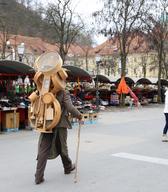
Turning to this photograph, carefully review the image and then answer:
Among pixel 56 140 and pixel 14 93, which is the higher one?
pixel 14 93

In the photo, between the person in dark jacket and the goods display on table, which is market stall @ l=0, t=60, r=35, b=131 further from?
the person in dark jacket

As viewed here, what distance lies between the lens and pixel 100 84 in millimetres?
37312

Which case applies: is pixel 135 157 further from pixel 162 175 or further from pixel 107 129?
pixel 107 129

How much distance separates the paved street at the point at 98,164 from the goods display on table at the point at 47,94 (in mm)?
1034

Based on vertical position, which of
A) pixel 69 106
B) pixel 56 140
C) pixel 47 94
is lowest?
pixel 56 140

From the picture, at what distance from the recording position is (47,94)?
773cm

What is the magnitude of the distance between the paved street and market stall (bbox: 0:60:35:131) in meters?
0.72

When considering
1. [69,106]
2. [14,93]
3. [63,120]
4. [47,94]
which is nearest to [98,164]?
[63,120]

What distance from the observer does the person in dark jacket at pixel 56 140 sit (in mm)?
7652

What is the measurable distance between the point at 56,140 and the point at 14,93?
1029 centimetres

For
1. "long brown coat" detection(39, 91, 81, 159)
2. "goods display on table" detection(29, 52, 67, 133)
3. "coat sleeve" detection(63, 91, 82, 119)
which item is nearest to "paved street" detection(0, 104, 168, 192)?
"long brown coat" detection(39, 91, 81, 159)

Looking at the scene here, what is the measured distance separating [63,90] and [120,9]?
88.7 feet

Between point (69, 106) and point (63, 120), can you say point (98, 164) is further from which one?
point (69, 106)

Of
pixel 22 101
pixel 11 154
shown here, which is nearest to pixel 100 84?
pixel 22 101
